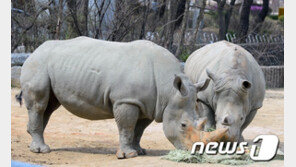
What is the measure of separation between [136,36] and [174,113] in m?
8.02

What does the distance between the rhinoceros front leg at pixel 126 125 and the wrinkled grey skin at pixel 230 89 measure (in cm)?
114

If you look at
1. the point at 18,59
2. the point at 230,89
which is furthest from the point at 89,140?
the point at 18,59

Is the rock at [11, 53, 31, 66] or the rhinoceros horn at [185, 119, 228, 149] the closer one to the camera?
the rhinoceros horn at [185, 119, 228, 149]

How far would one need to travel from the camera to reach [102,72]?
8.03m

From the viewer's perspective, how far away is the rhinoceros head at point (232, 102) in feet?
24.5

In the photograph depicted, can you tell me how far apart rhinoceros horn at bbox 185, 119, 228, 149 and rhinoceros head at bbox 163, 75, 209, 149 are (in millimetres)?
50

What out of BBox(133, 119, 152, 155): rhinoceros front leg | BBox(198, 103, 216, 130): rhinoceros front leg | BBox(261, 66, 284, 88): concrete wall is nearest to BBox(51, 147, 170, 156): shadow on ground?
BBox(133, 119, 152, 155): rhinoceros front leg

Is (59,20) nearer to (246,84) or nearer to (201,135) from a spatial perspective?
(246,84)

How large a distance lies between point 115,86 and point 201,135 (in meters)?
1.40

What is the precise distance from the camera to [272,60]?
808 inches

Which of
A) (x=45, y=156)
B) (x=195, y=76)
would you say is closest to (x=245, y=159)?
(x=195, y=76)

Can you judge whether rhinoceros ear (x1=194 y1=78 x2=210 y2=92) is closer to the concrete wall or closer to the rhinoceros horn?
the rhinoceros horn

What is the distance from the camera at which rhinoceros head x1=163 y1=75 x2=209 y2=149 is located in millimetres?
A: 7582

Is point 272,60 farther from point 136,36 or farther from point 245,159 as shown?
point 245,159
